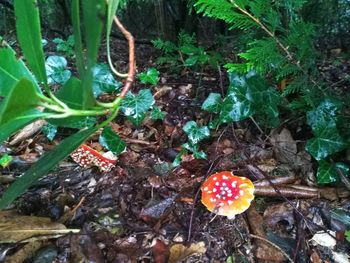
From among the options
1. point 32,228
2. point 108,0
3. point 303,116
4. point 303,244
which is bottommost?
point 303,244

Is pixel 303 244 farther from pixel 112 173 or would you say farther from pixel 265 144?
pixel 112 173

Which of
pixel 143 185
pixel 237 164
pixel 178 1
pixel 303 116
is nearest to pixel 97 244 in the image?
pixel 143 185

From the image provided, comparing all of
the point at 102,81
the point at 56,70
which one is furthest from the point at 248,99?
the point at 56,70

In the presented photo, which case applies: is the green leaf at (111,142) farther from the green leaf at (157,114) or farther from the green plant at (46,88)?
the green plant at (46,88)

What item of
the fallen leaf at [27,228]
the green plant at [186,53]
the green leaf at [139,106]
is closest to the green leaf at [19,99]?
the fallen leaf at [27,228]

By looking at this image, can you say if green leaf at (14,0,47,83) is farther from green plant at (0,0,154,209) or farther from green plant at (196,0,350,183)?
green plant at (196,0,350,183)

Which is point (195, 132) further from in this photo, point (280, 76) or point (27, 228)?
point (27, 228)
